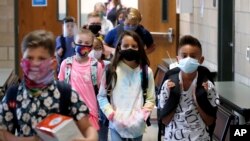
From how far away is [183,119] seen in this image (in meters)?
4.33

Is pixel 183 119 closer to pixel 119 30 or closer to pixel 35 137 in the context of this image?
pixel 35 137

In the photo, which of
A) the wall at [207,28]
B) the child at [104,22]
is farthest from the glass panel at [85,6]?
the wall at [207,28]

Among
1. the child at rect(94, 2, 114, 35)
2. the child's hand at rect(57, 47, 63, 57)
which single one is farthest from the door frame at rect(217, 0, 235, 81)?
the child at rect(94, 2, 114, 35)

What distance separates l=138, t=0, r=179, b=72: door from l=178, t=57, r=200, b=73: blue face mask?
6234mm

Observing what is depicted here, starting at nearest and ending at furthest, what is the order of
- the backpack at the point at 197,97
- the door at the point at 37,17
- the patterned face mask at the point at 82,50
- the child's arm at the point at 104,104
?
the backpack at the point at 197,97 → the child's arm at the point at 104,104 → the patterned face mask at the point at 82,50 → the door at the point at 37,17

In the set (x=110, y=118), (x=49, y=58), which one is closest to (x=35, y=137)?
(x=49, y=58)

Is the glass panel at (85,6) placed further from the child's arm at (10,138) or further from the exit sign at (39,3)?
the child's arm at (10,138)

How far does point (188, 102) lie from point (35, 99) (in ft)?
5.77

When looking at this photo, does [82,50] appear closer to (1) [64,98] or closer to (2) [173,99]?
(2) [173,99]

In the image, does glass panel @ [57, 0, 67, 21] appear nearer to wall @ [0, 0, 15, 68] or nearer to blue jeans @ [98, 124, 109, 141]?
wall @ [0, 0, 15, 68]

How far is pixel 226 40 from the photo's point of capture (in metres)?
7.43

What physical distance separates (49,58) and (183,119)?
173 centimetres

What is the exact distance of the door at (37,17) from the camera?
36.1 ft

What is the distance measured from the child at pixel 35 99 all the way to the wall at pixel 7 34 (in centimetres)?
721
